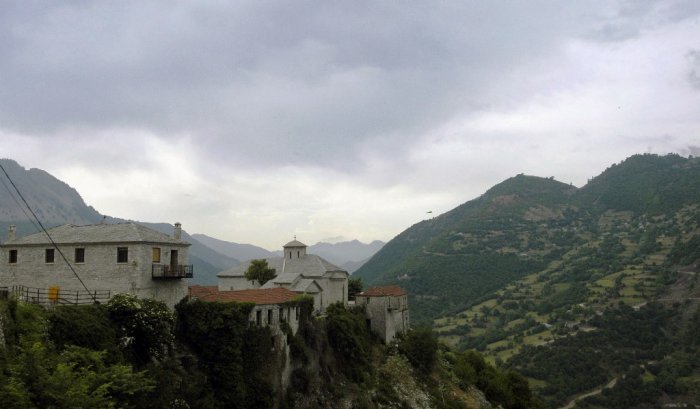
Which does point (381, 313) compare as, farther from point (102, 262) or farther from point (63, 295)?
point (63, 295)

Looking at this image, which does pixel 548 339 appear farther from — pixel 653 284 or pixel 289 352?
pixel 289 352

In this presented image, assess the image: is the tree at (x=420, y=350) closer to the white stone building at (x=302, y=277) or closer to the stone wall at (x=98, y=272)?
the white stone building at (x=302, y=277)

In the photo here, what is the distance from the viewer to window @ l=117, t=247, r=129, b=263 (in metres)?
32.2

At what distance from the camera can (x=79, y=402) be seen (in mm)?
17344

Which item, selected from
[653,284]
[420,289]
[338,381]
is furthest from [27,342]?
[653,284]

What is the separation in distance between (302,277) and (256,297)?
18.1 m

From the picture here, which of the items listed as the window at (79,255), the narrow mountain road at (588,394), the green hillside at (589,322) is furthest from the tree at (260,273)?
the narrow mountain road at (588,394)

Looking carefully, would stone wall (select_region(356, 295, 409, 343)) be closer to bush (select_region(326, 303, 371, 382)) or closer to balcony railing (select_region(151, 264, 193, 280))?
bush (select_region(326, 303, 371, 382))

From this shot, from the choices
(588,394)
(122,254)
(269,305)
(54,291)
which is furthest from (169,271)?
(588,394)

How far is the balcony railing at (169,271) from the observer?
3294 centimetres

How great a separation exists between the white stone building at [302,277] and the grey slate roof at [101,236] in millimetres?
18467

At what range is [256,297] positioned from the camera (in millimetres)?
37906

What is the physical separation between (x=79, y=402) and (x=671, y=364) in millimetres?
139048

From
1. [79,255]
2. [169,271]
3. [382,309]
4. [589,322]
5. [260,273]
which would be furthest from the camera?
[589,322]
